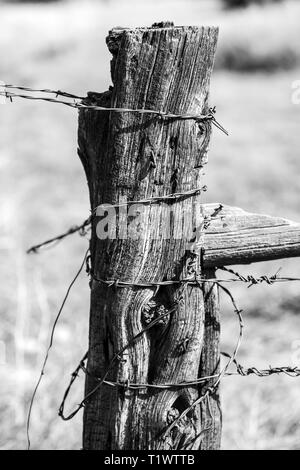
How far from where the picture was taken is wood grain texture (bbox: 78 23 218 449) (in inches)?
70.6

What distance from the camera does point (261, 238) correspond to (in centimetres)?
202

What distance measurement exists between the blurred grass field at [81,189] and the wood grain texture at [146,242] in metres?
1.57

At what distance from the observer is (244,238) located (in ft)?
6.57

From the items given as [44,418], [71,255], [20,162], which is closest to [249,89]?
[20,162]

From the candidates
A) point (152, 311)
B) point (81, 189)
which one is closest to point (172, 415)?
point (152, 311)

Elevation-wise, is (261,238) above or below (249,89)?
below

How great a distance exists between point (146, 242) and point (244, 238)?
0.95ft

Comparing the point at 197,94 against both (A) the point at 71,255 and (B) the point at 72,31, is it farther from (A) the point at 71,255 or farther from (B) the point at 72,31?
(B) the point at 72,31

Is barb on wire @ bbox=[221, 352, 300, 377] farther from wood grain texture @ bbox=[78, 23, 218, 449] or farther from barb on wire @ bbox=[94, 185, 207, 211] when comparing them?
barb on wire @ bbox=[94, 185, 207, 211]

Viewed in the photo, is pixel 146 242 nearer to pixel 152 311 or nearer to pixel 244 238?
pixel 152 311

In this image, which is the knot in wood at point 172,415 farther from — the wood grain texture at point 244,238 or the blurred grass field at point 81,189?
the blurred grass field at point 81,189

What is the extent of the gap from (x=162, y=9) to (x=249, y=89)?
6863 mm

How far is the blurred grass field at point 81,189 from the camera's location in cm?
393

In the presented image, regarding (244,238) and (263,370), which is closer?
(244,238)
